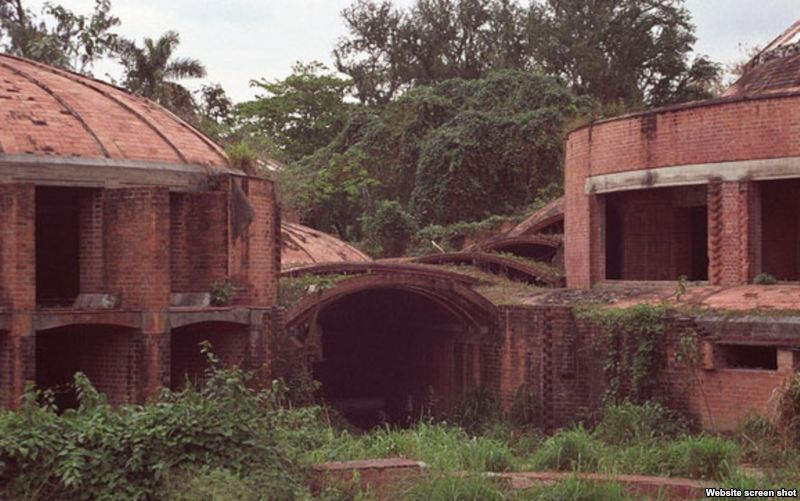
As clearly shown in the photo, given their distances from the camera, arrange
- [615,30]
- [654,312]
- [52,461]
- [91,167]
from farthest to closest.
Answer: [615,30], [654,312], [91,167], [52,461]

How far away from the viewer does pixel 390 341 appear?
82.7ft

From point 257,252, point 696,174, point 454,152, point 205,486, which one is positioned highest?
point 454,152

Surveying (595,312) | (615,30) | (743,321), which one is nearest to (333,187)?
(615,30)

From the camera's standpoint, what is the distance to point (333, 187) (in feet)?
127

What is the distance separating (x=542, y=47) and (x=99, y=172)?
31449 mm

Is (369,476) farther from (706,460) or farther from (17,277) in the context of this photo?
(17,277)

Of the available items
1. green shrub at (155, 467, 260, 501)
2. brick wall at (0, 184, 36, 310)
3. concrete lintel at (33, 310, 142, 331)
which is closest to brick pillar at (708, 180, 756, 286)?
concrete lintel at (33, 310, 142, 331)

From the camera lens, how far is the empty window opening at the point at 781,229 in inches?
796

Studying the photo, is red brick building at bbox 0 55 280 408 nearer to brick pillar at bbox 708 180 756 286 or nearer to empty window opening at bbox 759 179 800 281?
brick pillar at bbox 708 180 756 286

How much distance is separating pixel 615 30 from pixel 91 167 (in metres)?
31.4

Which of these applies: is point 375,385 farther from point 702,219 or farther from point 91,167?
point 91,167

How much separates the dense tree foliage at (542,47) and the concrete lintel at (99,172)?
1109 inches

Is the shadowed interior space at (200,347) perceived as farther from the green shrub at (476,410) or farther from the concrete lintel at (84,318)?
the green shrub at (476,410)

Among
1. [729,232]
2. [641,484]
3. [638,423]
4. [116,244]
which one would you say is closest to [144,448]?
Answer: [641,484]
